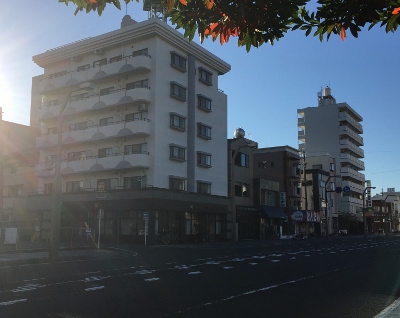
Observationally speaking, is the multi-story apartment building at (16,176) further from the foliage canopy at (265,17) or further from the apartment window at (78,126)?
the foliage canopy at (265,17)

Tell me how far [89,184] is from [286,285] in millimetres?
35067

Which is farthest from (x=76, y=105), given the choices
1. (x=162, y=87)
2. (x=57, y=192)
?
(x=57, y=192)

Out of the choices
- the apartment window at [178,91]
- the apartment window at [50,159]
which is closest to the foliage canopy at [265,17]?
the apartment window at [178,91]

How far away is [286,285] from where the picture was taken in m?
12.1

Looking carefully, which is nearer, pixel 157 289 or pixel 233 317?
pixel 233 317

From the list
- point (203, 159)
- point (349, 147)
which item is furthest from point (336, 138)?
point (203, 159)

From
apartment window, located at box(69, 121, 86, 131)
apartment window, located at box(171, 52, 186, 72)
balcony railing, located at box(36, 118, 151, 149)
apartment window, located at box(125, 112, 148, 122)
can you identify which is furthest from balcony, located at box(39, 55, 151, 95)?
balcony railing, located at box(36, 118, 151, 149)

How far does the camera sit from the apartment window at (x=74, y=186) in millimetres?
45531

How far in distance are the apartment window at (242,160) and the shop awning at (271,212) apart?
5.78 metres

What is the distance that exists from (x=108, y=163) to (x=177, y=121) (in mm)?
7582

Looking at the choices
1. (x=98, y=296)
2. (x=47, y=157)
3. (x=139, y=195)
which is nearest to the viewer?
(x=98, y=296)

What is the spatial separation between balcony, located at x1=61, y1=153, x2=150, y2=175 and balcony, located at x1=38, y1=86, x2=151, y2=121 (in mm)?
4977

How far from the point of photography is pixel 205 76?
159 feet

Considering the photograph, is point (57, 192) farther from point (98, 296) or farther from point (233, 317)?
point (233, 317)
